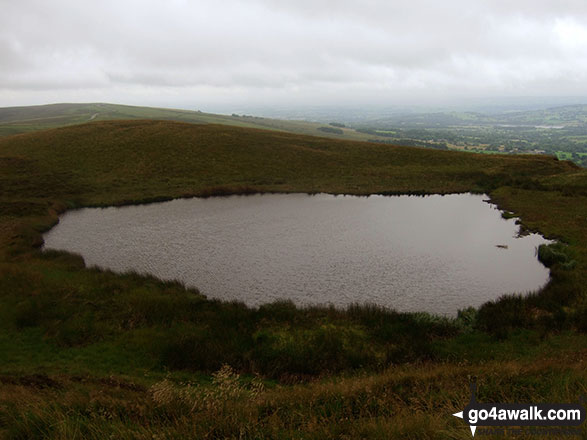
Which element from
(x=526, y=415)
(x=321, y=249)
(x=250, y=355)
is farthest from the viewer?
(x=321, y=249)

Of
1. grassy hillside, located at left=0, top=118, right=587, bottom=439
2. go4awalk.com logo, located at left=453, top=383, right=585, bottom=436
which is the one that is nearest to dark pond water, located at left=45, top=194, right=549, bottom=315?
grassy hillside, located at left=0, top=118, right=587, bottom=439

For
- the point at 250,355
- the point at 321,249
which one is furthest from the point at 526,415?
the point at 321,249

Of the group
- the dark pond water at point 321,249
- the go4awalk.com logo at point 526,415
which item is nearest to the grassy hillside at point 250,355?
the go4awalk.com logo at point 526,415

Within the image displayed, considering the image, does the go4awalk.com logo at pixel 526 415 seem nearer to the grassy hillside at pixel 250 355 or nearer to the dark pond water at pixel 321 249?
the grassy hillside at pixel 250 355

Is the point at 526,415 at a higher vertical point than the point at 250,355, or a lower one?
higher

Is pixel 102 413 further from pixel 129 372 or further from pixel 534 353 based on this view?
pixel 534 353

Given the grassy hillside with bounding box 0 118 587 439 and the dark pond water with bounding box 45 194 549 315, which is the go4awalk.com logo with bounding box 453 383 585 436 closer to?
the grassy hillside with bounding box 0 118 587 439

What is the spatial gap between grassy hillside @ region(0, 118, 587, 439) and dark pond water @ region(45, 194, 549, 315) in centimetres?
183

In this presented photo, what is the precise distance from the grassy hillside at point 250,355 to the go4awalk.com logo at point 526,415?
0.50 metres

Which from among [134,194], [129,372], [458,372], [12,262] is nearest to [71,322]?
[129,372]

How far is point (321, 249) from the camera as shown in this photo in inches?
1044

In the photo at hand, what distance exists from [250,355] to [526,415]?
33.5ft

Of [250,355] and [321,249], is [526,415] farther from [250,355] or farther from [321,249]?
[321,249]

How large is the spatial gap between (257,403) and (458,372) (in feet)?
21.7
